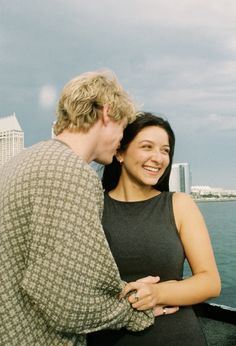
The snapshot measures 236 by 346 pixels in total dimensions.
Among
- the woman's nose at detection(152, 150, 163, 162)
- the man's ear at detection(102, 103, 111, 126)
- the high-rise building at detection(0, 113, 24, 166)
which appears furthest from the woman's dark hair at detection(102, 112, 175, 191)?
the high-rise building at detection(0, 113, 24, 166)

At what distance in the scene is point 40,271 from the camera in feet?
5.07

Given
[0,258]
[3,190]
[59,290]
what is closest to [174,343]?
[59,290]

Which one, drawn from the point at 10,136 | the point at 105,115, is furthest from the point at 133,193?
the point at 10,136

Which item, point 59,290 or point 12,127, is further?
point 12,127

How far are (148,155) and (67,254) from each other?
3.72 feet

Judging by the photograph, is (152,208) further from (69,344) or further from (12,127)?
(12,127)

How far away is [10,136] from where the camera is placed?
115 m

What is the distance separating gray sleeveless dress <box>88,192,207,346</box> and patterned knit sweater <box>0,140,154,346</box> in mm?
607

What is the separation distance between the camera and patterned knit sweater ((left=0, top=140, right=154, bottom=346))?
5.03ft

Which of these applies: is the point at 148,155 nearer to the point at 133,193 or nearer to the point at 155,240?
the point at 133,193

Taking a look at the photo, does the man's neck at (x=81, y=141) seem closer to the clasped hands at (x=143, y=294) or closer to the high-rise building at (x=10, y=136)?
the clasped hands at (x=143, y=294)

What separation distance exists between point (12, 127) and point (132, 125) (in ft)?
392

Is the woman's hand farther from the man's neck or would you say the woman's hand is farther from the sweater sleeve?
the man's neck

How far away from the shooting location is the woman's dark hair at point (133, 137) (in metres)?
2.56
